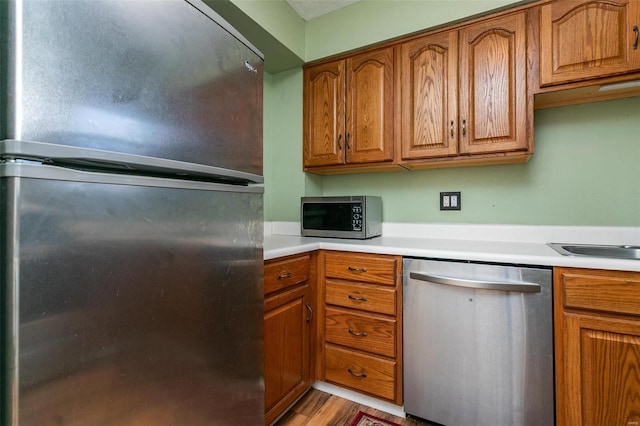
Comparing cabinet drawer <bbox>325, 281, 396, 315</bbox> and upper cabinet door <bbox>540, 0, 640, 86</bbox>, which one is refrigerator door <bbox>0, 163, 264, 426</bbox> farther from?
upper cabinet door <bbox>540, 0, 640, 86</bbox>

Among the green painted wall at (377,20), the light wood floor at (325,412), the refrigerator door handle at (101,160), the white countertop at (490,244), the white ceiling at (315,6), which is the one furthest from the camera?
the white ceiling at (315,6)

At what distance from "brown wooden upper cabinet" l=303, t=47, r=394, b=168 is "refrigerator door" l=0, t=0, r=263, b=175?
3.67 ft

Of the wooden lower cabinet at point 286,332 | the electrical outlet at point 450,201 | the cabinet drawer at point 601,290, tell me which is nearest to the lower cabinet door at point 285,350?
the wooden lower cabinet at point 286,332

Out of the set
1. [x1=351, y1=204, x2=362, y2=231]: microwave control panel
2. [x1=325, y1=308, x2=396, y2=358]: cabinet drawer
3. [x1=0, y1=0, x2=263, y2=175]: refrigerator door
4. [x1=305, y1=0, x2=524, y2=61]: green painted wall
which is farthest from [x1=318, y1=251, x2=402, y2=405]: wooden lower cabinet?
[x1=305, y1=0, x2=524, y2=61]: green painted wall

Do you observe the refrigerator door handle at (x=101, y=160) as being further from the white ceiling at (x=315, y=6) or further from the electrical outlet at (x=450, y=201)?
the white ceiling at (x=315, y=6)

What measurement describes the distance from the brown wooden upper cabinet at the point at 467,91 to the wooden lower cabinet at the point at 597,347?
730mm

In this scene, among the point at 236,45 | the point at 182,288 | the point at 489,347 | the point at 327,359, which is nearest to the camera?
the point at 182,288

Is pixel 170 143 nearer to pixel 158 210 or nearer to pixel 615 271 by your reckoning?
pixel 158 210

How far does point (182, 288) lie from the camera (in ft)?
2.30

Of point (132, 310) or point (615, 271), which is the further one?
point (615, 271)

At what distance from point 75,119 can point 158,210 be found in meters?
0.22

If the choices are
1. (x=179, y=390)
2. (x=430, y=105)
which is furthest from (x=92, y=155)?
(x=430, y=105)

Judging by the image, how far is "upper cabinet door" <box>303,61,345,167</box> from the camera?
78.7 inches

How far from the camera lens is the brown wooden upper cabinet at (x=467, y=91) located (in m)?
1.51
